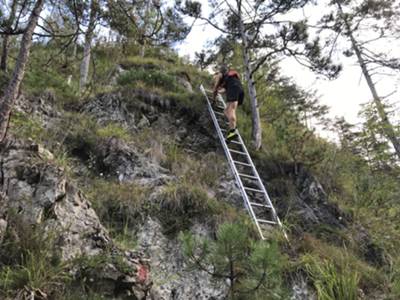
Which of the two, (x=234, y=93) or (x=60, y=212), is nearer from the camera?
(x=60, y=212)

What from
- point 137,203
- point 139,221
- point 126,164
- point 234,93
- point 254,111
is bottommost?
point 139,221

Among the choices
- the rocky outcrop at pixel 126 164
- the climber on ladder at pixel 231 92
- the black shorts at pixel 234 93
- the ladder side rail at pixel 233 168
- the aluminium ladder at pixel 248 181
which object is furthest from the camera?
the black shorts at pixel 234 93

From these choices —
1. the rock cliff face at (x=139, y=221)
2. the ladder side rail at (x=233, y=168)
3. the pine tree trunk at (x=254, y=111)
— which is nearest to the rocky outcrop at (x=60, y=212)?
the rock cliff face at (x=139, y=221)

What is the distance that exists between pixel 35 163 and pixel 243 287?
2541 millimetres

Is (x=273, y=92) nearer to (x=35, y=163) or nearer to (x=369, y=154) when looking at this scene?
(x=369, y=154)

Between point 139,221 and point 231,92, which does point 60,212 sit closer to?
point 139,221

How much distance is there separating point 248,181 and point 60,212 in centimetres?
340

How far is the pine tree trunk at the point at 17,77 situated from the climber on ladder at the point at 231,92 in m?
3.65

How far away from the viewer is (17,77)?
13.0ft

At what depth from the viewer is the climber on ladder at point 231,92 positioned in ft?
21.8

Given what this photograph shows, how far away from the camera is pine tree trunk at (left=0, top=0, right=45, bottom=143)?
374cm

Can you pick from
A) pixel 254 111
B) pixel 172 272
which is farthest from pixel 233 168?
pixel 172 272

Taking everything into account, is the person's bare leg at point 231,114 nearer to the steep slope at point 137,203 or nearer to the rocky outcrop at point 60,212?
the steep slope at point 137,203

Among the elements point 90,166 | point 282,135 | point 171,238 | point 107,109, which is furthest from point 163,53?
point 171,238
